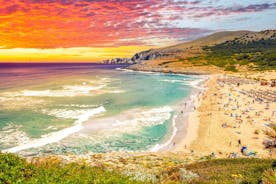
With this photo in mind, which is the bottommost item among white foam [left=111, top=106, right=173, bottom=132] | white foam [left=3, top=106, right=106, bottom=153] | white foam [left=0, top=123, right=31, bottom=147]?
white foam [left=111, top=106, right=173, bottom=132]

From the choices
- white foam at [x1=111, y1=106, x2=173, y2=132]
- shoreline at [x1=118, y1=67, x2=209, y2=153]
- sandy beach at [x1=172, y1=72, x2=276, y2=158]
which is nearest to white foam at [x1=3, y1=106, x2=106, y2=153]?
white foam at [x1=111, y1=106, x2=173, y2=132]

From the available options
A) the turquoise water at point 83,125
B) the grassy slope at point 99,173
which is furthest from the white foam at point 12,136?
the grassy slope at point 99,173

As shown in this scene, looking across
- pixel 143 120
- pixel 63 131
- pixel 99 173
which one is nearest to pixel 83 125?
pixel 63 131

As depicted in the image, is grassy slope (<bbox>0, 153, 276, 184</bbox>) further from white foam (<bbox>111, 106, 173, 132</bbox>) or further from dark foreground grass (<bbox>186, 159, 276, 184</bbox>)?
white foam (<bbox>111, 106, 173, 132</bbox>)

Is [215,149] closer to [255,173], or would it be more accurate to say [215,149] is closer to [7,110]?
[255,173]

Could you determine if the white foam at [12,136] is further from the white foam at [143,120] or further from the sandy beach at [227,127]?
the sandy beach at [227,127]

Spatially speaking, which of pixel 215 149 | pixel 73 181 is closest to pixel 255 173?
pixel 73 181

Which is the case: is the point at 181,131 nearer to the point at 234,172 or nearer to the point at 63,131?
the point at 63,131
